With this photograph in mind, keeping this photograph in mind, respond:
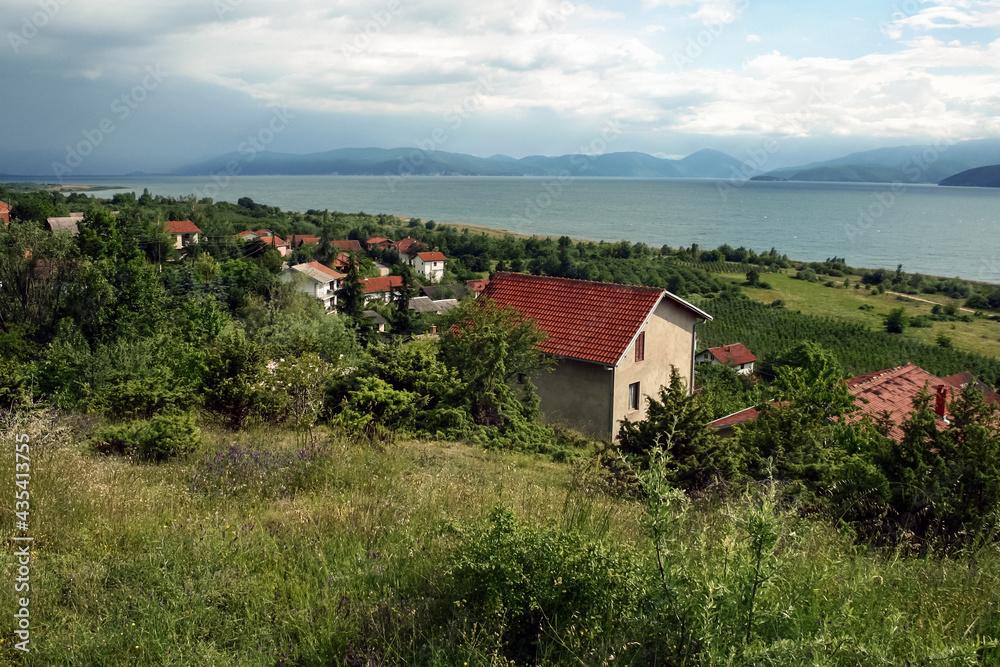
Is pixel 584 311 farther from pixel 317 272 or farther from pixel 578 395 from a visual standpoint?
pixel 317 272

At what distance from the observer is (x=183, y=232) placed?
8275cm

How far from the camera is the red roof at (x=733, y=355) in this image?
158 feet

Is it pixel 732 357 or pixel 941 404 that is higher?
pixel 941 404

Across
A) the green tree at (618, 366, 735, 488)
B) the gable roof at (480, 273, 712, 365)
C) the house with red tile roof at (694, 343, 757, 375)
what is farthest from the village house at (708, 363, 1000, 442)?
the house with red tile roof at (694, 343, 757, 375)

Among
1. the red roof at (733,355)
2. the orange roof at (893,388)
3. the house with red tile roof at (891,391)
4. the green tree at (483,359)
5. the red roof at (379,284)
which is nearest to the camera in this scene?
the green tree at (483,359)

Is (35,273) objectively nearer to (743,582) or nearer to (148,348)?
(148,348)

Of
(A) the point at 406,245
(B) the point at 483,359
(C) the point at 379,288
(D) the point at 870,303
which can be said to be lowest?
(D) the point at 870,303

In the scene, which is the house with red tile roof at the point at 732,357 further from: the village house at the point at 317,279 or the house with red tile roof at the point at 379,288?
the house with red tile roof at the point at 379,288

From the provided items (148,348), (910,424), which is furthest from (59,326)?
(910,424)

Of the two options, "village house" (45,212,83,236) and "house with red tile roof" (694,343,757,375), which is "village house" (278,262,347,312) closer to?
"village house" (45,212,83,236)

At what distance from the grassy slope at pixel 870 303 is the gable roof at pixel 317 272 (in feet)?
174

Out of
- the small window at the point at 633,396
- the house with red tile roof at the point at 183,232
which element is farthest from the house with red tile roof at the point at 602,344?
the house with red tile roof at the point at 183,232

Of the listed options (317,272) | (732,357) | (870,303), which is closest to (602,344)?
(732,357)

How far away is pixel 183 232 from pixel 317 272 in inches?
839
